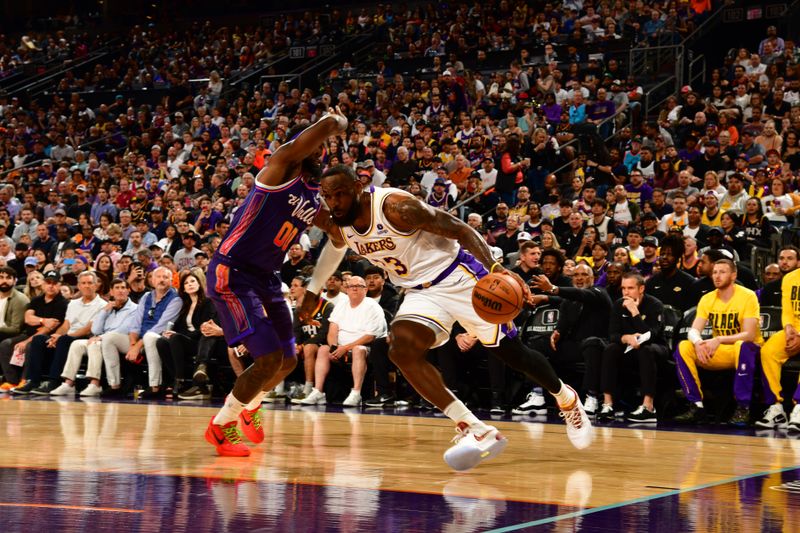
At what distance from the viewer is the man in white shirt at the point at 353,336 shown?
9656 millimetres

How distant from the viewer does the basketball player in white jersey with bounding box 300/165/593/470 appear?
529 cm

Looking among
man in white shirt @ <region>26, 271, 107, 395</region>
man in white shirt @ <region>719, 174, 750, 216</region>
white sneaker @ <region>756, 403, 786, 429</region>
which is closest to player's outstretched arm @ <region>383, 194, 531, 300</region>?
white sneaker @ <region>756, 403, 786, 429</region>

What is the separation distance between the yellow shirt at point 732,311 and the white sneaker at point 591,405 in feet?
3.64

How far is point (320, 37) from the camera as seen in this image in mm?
23656

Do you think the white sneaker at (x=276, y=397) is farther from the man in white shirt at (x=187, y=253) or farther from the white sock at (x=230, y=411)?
the white sock at (x=230, y=411)

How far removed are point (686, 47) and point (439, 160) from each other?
4884mm

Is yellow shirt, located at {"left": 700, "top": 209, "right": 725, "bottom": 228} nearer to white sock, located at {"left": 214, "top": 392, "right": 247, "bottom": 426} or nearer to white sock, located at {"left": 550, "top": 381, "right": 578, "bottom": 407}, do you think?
white sock, located at {"left": 550, "top": 381, "right": 578, "bottom": 407}

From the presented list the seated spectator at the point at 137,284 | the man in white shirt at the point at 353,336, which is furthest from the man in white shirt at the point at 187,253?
the man in white shirt at the point at 353,336

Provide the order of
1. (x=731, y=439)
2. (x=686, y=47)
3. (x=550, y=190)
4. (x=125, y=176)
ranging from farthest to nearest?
(x=125, y=176) → (x=686, y=47) → (x=550, y=190) → (x=731, y=439)

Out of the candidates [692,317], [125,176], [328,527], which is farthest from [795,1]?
[328,527]

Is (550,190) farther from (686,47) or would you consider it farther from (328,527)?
(328,527)

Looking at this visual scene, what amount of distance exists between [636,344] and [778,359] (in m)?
1.10

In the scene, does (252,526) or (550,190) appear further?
(550,190)

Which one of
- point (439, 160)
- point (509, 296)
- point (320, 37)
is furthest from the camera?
point (320, 37)
